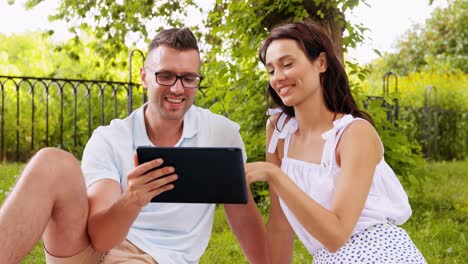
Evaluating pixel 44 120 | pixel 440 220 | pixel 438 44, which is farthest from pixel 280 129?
pixel 438 44

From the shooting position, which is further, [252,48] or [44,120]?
[44,120]

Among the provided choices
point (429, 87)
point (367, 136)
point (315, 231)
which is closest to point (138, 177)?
point (315, 231)

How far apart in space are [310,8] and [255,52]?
1.91ft

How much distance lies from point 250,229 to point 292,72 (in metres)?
0.70

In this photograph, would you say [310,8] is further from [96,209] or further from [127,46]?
[127,46]

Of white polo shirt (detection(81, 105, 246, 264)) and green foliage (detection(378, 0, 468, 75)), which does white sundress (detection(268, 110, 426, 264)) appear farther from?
green foliage (detection(378, 0, 468, 75))

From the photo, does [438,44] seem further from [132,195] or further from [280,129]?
[132,195]

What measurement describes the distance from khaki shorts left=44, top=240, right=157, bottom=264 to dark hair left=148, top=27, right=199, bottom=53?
735 mm

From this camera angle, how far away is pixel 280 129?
2.62 meters

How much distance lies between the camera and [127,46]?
31.3 feet

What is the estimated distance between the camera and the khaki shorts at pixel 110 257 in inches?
91.4

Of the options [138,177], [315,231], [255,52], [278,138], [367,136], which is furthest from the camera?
[255,52]

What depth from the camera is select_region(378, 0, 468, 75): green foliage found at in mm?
18484

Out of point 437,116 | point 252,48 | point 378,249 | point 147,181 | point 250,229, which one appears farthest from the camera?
point 437,116
